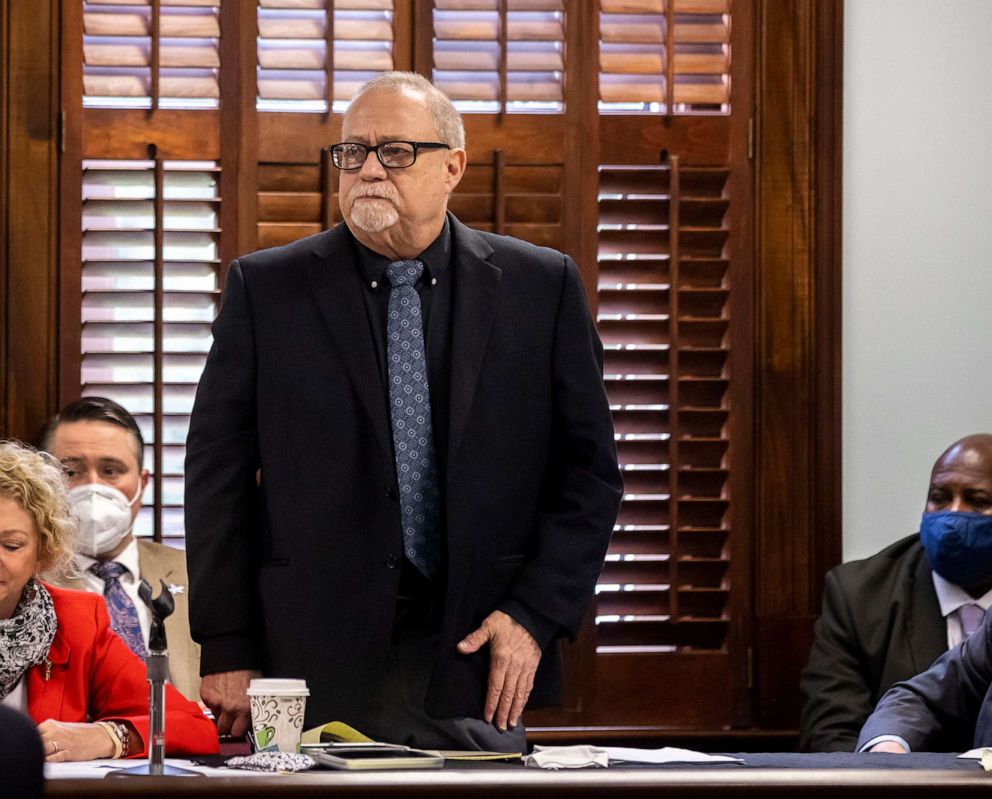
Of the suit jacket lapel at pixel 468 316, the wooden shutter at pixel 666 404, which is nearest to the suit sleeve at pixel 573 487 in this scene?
the suit jacket lapel at pixel 468 316

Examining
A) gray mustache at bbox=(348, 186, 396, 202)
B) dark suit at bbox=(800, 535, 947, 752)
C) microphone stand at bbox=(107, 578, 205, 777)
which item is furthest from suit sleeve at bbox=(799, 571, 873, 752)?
microphone stand at bbox=(107, 578, 205, 777)

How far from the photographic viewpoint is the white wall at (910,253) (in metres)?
3.73

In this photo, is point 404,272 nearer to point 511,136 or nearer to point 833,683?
point 511,136

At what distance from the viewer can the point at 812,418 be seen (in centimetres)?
367

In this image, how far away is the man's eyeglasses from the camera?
2.37m

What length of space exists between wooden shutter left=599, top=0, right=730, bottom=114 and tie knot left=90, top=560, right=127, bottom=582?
1572 millimetres

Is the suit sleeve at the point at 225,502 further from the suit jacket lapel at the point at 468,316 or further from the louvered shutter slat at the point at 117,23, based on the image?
the louvered shutter slat at the point at 117,23

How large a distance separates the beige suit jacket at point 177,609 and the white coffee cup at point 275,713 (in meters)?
1.58

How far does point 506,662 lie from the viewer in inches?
91.0

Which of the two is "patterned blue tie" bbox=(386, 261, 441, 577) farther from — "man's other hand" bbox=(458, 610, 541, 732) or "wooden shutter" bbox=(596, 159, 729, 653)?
"wooden shutter" bbox=(596, 159, 729, 653)

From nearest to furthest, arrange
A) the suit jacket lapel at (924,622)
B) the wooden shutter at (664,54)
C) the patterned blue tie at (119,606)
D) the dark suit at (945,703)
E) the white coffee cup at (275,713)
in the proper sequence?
the white coffee cup at (275,713)
the dark suit at (945,703)
the patterned blue tie at (119,606)
the suit jacket lapel at (924,622)
the wooden shutter at (664,54)

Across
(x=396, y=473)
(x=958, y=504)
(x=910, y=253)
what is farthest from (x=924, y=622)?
(x=396, y=473)

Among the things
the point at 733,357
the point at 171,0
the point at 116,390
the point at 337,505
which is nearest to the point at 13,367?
the point at 116,390

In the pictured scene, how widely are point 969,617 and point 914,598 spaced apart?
13 centimetres
